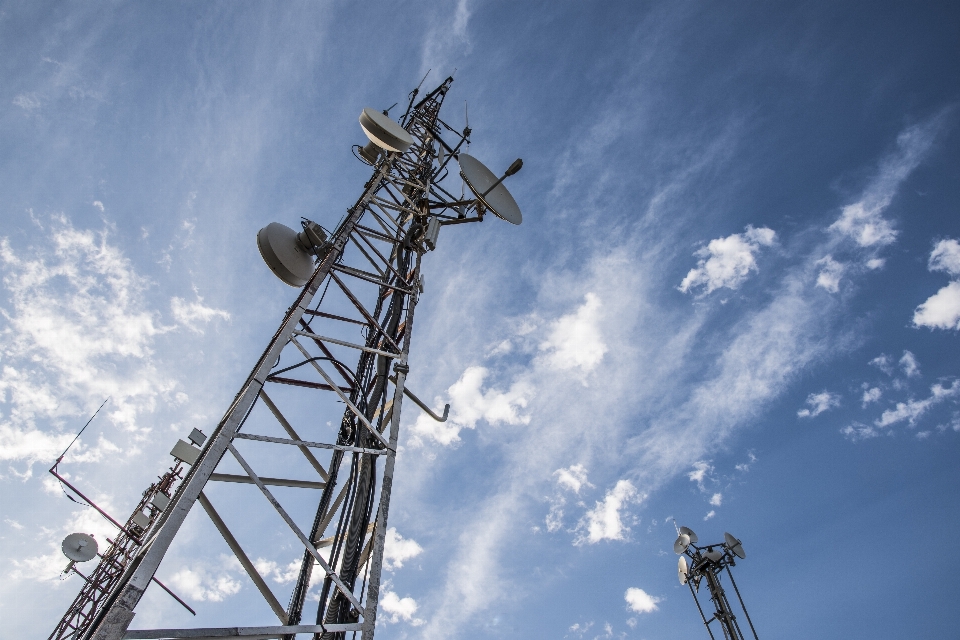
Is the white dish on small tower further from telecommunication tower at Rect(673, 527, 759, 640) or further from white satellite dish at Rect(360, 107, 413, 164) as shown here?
telecommunication tower at Rect(673, 527, 759, 640)

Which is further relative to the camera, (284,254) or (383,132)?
(383,132)

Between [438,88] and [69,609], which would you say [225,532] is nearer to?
[438,88]

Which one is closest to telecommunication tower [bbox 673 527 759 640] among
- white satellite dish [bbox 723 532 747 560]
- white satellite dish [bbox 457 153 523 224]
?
white satellite dish [bbox 723 532 747 560]

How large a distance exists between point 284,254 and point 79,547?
13655 mm

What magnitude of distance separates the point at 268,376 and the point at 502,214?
4.39 meters

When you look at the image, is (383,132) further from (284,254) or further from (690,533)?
(690,533)

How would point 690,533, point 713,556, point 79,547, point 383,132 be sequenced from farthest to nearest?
point 690,533
point 713,556
point 79,547
point 383,132

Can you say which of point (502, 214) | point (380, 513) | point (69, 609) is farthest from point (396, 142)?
point (69, 609)

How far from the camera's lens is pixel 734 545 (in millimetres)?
15375

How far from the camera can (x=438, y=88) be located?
11367mm

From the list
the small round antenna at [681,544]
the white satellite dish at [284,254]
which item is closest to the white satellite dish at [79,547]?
the white satellite dish at [284,254]

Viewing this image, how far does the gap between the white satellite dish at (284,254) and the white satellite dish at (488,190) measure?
8.41 ft

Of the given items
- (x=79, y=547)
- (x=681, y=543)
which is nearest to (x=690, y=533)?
(x=681, y=543)

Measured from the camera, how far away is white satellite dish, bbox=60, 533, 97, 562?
13.9 m
